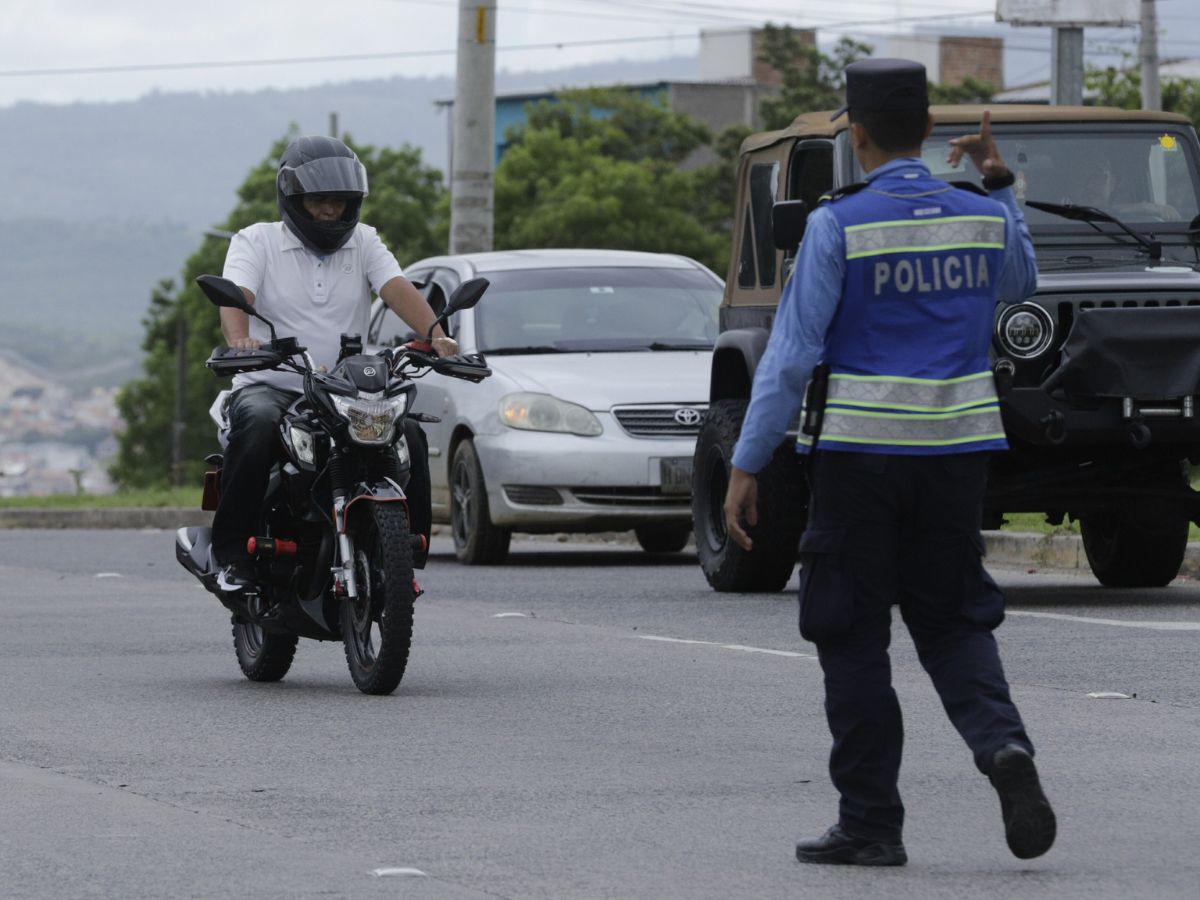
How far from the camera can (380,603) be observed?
28.3 ft

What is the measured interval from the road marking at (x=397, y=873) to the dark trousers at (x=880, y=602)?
92 cm

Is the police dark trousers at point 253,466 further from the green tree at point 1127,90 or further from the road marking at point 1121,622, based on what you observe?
the green tree at point 1127,90

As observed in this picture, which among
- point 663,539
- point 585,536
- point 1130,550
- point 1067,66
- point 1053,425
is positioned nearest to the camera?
point 1053,425

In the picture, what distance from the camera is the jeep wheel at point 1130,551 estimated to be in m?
13.1

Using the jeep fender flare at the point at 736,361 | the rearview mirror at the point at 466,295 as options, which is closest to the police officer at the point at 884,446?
the rearview mirror at the point at 466,295

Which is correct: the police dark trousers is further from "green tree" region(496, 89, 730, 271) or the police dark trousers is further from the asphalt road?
"green tree" region(496, 89, 730, 271)

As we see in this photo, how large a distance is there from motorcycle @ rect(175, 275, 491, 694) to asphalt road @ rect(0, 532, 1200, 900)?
26 centimetres

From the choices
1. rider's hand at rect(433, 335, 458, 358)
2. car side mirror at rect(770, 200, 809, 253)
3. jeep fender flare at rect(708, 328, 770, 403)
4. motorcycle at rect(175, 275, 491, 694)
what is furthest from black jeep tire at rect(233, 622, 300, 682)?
jeep fender flare at rect(708, 328, 770, 403)

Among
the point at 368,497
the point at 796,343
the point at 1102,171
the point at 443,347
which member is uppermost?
the point at 1102,171

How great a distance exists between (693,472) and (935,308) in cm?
821

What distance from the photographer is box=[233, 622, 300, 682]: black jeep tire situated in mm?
9406

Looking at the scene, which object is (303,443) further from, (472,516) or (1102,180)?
(472,516)

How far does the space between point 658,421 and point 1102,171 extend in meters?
3.70

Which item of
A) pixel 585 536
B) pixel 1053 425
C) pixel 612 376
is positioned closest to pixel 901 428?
pixel 1053 425
